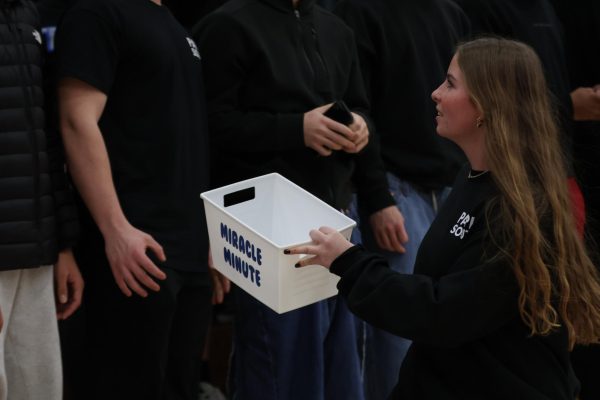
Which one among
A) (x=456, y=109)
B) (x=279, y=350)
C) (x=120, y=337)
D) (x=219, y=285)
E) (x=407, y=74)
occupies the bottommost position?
(x=279, y=350)

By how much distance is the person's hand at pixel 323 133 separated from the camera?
288 cm

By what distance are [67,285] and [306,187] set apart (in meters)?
0.78

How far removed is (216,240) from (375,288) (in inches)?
Result: 19.2

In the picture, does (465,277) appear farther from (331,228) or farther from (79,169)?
(79,169)

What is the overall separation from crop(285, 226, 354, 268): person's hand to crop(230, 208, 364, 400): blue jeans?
727mm

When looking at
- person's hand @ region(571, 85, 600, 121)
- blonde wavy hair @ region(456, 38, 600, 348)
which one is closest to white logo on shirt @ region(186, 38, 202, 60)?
blonde wavy hair @ region(456, 38, 600, 348)

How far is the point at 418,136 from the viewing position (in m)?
3.31

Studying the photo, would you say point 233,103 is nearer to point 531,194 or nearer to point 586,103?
point 531,194

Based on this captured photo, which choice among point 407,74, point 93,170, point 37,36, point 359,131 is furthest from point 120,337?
point 407,74

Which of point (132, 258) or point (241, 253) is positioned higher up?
point (241, 253)

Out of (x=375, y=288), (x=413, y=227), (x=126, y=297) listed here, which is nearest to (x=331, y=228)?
(x=375, y=288)

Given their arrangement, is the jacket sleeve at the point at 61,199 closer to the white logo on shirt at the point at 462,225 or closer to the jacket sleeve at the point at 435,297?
the jacket sleeve at the point at 435,297

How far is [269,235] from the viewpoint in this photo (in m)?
2.71

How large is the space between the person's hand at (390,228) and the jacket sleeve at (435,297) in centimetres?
102
